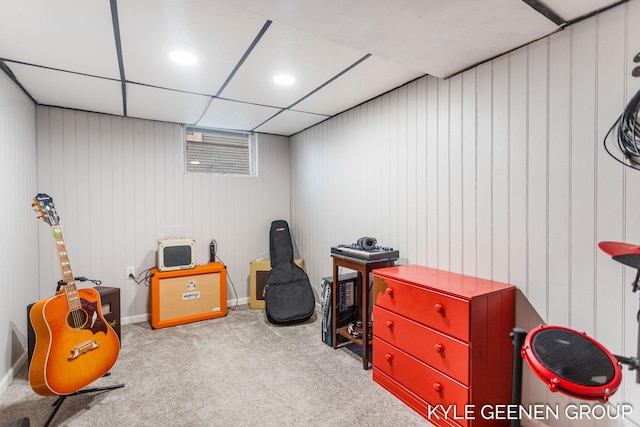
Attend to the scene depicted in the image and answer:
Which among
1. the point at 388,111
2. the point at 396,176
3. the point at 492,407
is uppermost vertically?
the point at 388,111

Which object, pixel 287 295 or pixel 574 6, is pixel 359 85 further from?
pixel 287 295

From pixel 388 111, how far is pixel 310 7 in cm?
149

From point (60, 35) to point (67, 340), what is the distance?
1.79 meters

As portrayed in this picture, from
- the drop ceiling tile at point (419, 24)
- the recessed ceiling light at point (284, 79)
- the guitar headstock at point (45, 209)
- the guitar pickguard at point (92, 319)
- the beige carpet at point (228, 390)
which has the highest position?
the recessed ceiling light at point (284, 79)

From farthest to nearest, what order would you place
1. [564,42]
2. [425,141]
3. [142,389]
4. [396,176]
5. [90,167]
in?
[90,167] < [396,176] < [425,141] < [142,389] < [564,42]

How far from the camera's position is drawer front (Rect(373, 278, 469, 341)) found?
1.75m

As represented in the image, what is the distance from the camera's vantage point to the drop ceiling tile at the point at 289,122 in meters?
3.48

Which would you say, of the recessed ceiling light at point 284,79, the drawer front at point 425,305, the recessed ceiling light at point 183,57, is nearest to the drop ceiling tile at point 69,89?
the recessed ceiling light at point 183,57

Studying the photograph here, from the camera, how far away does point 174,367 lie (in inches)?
102

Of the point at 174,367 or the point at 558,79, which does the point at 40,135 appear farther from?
the point at 558,79

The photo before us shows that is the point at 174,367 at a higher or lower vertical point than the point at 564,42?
lower

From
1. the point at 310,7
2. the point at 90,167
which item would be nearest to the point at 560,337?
the point at 310,7

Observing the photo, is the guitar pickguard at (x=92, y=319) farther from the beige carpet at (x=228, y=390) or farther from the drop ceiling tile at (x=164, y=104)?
the drop ceiling tile at (x=164, y=104)

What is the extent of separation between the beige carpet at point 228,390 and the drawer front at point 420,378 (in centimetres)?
15
